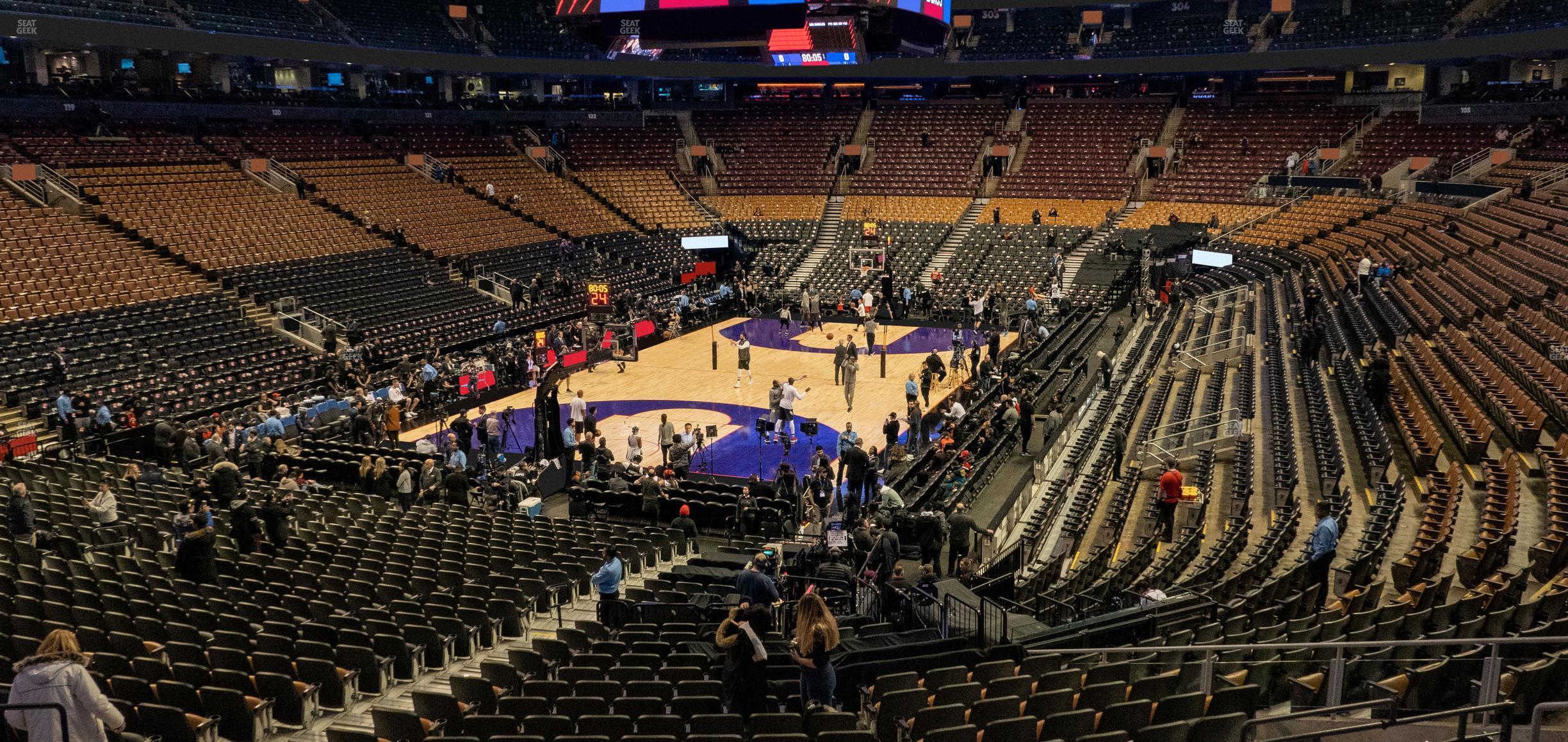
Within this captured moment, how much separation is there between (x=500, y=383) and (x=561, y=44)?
24997mm

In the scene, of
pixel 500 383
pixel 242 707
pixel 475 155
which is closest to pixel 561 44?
pixel 475 155

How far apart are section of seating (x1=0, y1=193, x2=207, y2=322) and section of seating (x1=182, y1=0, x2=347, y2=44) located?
9.99m

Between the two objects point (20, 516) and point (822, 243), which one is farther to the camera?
point (822, 243)

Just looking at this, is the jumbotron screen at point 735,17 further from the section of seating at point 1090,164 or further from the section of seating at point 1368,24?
the section of seating at point 1368,24

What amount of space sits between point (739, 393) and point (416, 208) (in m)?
17.5

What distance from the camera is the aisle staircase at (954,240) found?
42.6 meters

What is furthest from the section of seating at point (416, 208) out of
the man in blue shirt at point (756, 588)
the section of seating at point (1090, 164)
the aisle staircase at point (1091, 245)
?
the man in blue shirt at point (756, 588)

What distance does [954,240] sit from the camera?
44.9 meters

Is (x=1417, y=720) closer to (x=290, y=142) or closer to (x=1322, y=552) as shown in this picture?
(x=1322, y=552)

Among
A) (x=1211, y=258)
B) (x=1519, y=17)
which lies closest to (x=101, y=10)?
(x=1211, y=258)

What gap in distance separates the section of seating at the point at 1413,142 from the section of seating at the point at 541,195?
94.7 feet

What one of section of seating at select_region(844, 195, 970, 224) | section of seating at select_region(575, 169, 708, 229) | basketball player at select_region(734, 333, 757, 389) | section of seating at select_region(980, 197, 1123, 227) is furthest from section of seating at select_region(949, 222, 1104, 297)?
basketball player at select_region(734, 333, 757, 389)

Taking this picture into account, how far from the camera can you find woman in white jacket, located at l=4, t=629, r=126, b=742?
6.05 m

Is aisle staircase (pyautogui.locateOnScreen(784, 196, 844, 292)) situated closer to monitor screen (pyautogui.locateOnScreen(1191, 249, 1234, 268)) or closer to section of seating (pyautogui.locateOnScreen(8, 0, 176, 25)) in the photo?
monitor screen (pyautogui.locateOnScreen(1191, 249, 1234, 268))
